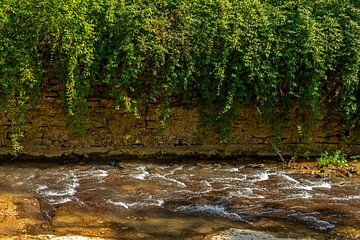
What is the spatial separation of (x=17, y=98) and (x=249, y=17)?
432cm

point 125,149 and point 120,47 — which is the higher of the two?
point 120,47

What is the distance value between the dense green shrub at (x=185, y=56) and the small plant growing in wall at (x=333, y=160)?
588mm

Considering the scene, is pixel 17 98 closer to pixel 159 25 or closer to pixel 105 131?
pixel 105 131

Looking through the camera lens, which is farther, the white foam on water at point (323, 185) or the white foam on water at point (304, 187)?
the white foam on water at point (323, 185)

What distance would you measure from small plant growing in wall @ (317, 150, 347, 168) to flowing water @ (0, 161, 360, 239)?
2.21ft

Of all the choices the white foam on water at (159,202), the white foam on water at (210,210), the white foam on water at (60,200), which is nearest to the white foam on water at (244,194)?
the white foam on water at (210,210)

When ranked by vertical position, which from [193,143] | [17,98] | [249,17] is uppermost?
[249,17]

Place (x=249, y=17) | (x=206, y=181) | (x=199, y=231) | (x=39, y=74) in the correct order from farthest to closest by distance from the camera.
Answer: (x=249, y=17) → (x=39, y=74) → (x=206, y=181) → (x=199, y=231)

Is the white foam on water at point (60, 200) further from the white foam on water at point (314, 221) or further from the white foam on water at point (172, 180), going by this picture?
the white foam on water at point (314, 221)

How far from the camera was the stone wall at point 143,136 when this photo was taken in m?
8.97

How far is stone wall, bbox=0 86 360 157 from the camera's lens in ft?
29.4

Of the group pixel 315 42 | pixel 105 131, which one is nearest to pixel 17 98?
pixel 105 131

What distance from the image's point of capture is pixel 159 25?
9016mm

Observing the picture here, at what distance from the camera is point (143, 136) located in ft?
30.2
